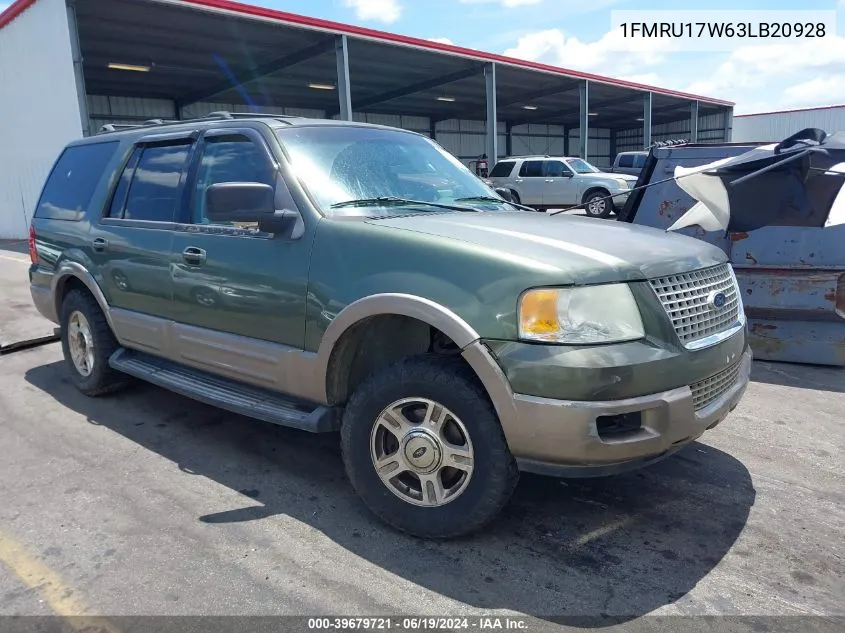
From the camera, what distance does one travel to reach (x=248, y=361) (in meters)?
3.45

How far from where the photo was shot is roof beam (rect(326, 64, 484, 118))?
23.0 metres

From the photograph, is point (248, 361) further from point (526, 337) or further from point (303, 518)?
point (526, 337)

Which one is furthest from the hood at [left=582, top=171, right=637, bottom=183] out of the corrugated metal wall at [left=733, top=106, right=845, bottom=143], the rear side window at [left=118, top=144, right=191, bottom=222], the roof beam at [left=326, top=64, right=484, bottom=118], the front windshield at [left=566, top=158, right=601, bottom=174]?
the corrugated metal wall at [left=733, top=106, right=845, bottom=143]

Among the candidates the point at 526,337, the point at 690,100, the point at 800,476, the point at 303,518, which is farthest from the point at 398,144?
the point at 690,100

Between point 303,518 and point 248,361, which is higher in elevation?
point 248,361

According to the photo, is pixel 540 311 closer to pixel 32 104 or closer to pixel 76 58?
pixel 76 58

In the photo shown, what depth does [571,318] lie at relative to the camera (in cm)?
251

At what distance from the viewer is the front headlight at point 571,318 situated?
8.21 feet

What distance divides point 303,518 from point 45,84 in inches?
645

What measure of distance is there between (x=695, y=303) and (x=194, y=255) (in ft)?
8.62

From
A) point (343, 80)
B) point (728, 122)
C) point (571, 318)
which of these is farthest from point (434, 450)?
point (728, 122)

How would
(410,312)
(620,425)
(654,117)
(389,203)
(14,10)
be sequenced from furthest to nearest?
(654,117), (14,10), (389,203), (410,312), (620,425)

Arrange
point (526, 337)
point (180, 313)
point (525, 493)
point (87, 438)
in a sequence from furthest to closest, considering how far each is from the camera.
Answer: point (87, 438), point (180, 313), point (525, 493), point (526, 337)

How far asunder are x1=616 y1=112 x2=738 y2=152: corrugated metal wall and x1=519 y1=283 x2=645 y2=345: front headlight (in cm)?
3980
